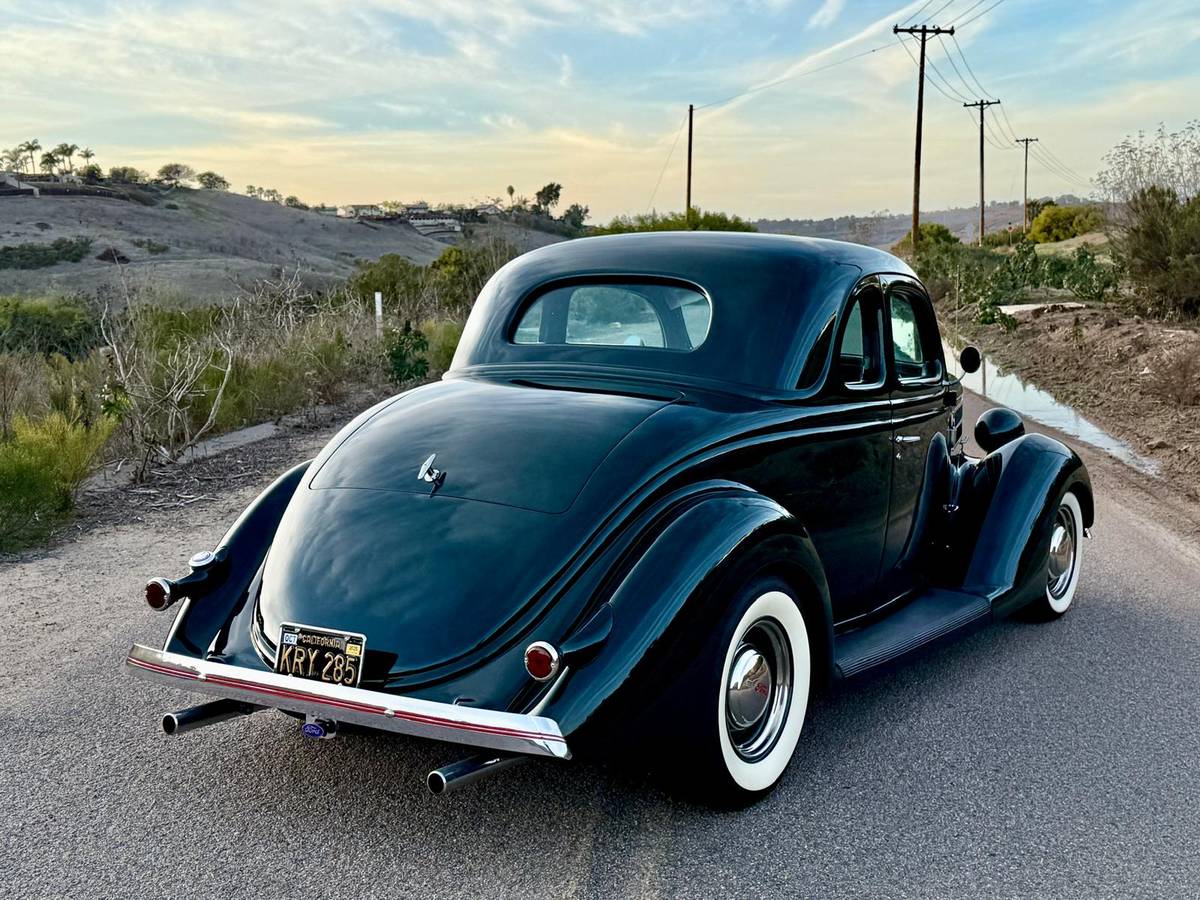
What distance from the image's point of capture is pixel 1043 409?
1397 centimetres

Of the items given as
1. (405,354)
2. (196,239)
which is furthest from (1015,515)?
(196,239)

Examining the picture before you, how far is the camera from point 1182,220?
21469 mm

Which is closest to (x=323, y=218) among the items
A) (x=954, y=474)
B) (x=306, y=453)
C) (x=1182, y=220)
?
(x=1182, y=220)

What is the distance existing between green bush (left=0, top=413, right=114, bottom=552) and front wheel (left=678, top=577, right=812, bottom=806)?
5.54m

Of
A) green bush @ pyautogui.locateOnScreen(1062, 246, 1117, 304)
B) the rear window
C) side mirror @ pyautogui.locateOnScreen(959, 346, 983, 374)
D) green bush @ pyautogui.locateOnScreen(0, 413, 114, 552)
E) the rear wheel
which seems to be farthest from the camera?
green bush @ pyautogui.locateOnScreen(1062, 246, 1117, 304)

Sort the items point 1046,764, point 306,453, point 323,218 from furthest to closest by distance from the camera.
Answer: point 323,218, point 306,453, point 1046,764

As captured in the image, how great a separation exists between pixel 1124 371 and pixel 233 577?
14992mm

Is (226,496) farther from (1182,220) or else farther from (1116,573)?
(1182,220)

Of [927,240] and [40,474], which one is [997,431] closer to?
[40,474]

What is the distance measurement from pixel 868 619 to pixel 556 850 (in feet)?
6.08

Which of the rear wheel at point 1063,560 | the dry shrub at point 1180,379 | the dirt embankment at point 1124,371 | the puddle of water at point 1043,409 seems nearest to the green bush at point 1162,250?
the dirt embankment at point 1124,371

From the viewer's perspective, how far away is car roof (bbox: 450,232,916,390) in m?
4.32

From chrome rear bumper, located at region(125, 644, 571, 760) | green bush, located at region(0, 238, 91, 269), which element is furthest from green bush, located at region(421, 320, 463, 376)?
green bush, located at region(0, 238, 91, 269)

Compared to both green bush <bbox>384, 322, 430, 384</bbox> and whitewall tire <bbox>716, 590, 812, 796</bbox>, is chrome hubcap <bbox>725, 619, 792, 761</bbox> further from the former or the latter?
green bush <bbox>384, 322, 430, 384</bbox>
